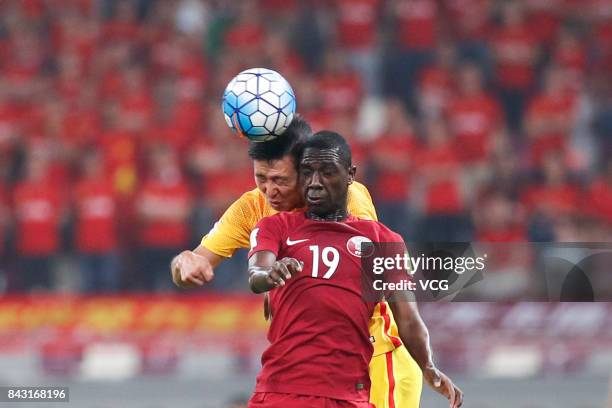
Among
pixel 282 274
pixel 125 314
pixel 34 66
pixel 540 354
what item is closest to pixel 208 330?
pixel 125 314

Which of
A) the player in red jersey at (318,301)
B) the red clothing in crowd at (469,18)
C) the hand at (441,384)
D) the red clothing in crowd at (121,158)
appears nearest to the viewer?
the player in red jersey at (318,301)

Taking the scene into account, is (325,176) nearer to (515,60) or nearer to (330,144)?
(330,144)

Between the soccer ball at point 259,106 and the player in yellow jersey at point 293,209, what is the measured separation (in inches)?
2.2

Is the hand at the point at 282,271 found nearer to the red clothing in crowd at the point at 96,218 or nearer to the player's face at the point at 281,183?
the player's face at the point at 281,183

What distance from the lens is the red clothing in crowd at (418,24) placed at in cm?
1531

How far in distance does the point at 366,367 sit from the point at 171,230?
827 centimetres

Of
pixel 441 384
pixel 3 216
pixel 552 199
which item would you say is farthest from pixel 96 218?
pixel 441 384

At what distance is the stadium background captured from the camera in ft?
34.6

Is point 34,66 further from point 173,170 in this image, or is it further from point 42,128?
point 173,170

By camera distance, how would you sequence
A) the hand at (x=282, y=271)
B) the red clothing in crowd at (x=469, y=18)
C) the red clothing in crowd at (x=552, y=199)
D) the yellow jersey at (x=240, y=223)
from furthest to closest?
the red clothing in crowd at (x=469, y=18), the red clothing in crowd at (x=552, y=199), the yellow jersey at (x=240, y=223), the hand at (x=282, y=271)

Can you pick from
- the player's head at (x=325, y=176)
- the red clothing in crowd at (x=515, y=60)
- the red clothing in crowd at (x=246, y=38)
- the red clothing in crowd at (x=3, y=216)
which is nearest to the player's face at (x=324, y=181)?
the player's head at (x=325, y=176)

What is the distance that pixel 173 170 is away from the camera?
43.5 feet

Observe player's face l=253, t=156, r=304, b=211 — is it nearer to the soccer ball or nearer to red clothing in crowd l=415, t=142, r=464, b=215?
the soccer ball

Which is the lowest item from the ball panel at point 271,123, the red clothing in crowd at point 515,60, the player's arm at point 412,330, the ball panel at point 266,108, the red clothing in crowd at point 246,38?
the player's arm at point 412,330
